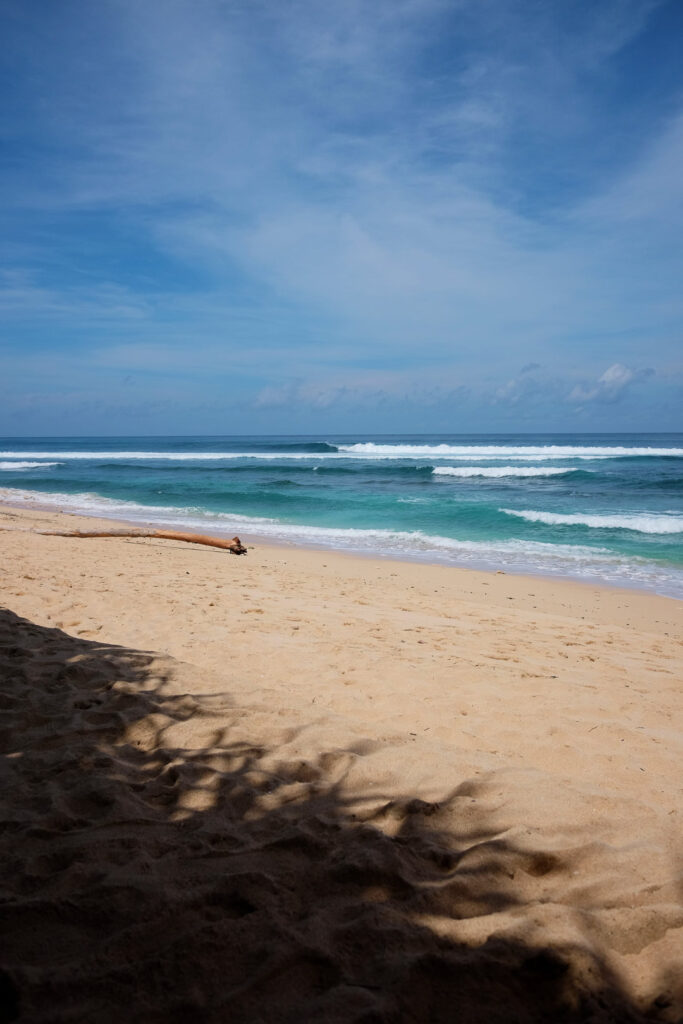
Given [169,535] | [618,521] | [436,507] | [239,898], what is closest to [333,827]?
[239,898]

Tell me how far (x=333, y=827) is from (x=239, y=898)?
1.93ft

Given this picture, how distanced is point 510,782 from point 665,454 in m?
48.7

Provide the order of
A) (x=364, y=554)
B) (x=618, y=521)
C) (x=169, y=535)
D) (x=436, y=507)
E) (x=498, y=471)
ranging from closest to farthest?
(x=169, y=535) → (x=364, y=554) → (x=618, y=521) → (x=436, y=507) → (x=498, y=471)

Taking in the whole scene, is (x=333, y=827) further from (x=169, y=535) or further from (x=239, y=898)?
(x=169, y=535)

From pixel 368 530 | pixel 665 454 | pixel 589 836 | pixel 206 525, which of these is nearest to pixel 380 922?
pixel 589 836

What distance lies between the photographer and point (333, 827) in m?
2.62

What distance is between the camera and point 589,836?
262 cm

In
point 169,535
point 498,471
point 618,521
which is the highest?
point 498,471

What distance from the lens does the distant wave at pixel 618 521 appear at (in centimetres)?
1518

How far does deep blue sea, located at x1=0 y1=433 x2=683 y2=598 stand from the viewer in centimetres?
1238

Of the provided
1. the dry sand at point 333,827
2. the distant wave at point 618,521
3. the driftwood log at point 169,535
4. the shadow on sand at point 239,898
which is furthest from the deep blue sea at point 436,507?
the shadow on sand at point 239,898

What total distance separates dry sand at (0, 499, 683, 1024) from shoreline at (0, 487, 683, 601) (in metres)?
4.13

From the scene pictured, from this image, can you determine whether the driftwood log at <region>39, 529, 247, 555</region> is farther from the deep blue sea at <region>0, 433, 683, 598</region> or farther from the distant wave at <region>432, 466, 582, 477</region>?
the distant wave at <region>432, 466, 582, 477</region>

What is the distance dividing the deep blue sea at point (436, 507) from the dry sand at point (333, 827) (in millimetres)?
6362
